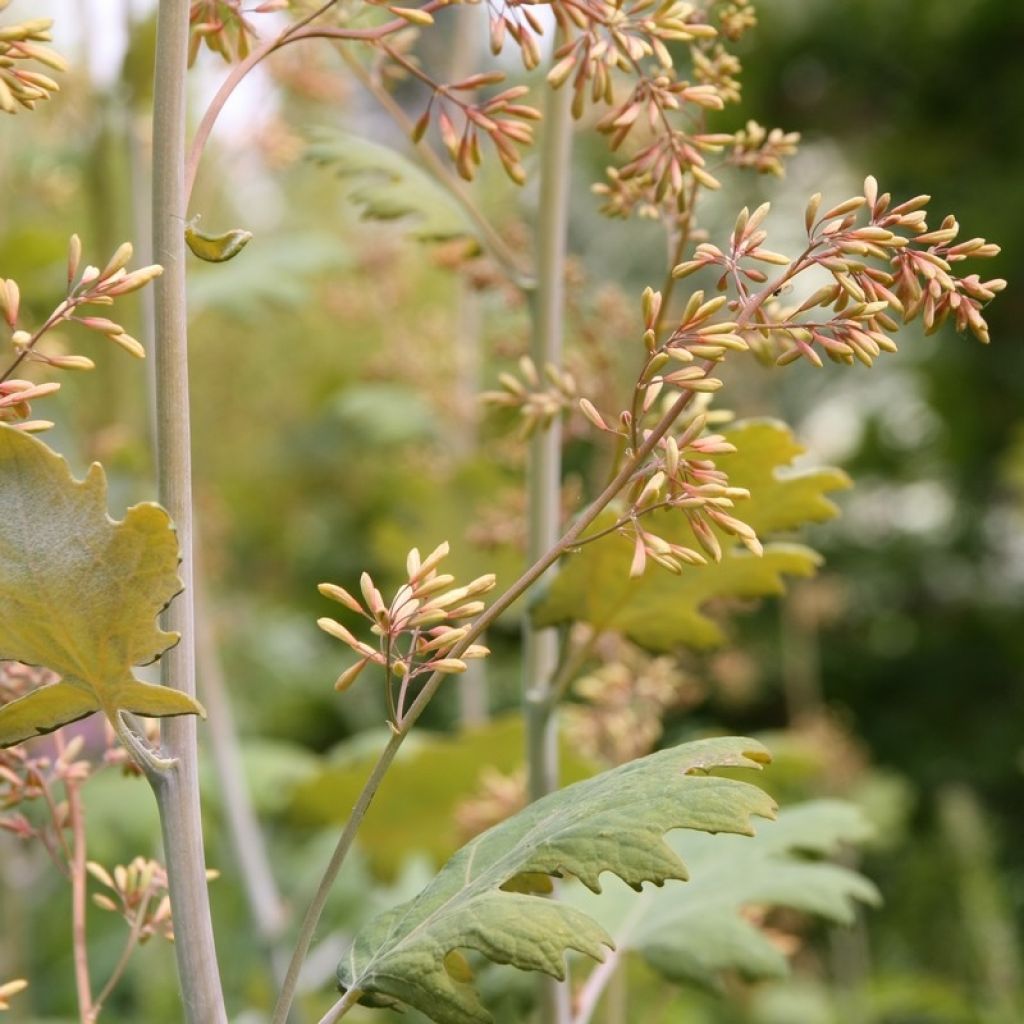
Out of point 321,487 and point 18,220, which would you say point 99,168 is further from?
point 321,487

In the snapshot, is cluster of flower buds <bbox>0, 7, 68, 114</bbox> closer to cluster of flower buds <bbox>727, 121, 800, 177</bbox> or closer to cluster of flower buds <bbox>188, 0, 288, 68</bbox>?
cluster of flower buds <bbox>188, 0, 288, 68</bbox>

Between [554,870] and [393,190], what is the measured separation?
619 millimetres

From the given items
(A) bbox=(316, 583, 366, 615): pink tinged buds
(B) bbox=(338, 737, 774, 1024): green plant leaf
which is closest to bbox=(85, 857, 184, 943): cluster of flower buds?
(B) bbox=(338, 737, 774, 1024): green plant leaf

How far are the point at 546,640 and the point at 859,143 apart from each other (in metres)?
3.48

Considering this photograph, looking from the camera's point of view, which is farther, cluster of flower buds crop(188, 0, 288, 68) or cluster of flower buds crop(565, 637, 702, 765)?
cluster of flower buds crop(565, 637, 702, 765)

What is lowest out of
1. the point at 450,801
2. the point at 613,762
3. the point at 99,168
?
the point at 450,801

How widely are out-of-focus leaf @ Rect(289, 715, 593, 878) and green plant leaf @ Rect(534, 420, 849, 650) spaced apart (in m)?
0.57

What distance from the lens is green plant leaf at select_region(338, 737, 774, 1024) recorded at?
24.0 inches

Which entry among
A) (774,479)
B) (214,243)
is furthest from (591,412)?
(774,479)

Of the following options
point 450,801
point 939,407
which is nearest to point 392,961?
point 450,801

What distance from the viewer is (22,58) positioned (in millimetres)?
620

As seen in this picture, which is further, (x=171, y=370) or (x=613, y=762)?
(x=613, y=762)

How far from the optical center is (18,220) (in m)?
2.86

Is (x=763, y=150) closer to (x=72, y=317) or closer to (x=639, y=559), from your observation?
(x=639, y=559)
